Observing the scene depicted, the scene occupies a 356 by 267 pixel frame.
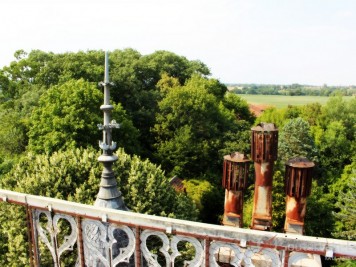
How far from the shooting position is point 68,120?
73.8ft

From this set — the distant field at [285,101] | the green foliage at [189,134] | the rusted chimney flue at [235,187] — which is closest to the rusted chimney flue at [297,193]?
the rusted chimney flue at [235,187]

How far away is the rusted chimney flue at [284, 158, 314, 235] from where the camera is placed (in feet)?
22.2

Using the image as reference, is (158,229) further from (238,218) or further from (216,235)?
(238,218)

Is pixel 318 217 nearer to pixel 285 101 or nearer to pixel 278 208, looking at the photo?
pixel 278 208

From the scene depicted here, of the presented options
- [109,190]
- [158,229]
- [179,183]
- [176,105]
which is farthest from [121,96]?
[158,229]

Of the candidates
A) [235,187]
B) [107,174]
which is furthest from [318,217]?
[107,174]

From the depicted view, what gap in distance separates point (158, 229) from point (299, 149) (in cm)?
2880

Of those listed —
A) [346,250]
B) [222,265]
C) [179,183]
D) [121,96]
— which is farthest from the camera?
[121,96]

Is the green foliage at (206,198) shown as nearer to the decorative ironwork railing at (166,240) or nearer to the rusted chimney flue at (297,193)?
the rusted chimney flue at (297,193)

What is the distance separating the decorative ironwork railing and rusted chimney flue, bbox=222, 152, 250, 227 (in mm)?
1162

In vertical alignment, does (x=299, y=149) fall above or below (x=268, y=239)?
below

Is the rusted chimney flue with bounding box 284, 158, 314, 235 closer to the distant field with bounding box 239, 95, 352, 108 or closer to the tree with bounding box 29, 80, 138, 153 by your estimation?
the tree with bounding box 29, 80, 138, 153

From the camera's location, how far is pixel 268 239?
440cm

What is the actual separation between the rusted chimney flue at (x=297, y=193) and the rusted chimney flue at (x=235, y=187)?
1011mm
